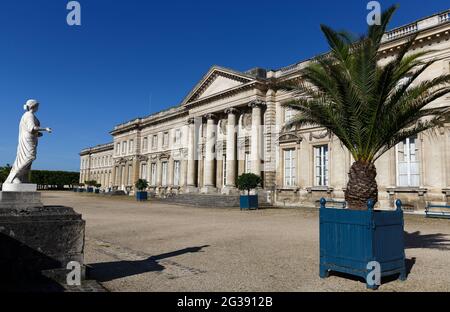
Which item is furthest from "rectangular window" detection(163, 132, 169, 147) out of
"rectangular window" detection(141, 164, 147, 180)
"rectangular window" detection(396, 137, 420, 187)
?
"rectangular window" detection(396, 137, 420, 187)

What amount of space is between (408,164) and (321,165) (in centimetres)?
547

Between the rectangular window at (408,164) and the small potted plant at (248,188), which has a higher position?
the rectangular window at (408,164)

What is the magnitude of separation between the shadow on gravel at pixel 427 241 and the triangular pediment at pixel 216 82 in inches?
693

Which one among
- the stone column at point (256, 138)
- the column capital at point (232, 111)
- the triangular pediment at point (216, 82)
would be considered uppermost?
the triangular pediment at point (216, 82)

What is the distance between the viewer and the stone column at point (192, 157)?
1277 inches

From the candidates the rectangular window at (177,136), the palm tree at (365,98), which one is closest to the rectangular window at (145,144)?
the rectangular window at (177,136)

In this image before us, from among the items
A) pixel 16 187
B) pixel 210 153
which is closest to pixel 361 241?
pixel 16 187

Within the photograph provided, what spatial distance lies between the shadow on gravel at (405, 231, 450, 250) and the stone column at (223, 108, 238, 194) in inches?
680

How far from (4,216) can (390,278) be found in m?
5.67

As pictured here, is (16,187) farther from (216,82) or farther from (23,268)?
(216,82)

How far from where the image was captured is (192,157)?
3256 cm

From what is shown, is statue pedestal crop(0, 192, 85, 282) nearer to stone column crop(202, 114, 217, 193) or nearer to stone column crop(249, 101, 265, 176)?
stone column crop(249, 101, 265, 176)

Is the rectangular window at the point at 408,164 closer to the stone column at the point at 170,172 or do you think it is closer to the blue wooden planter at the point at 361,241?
the blue wooden planter at the point at 361,241
